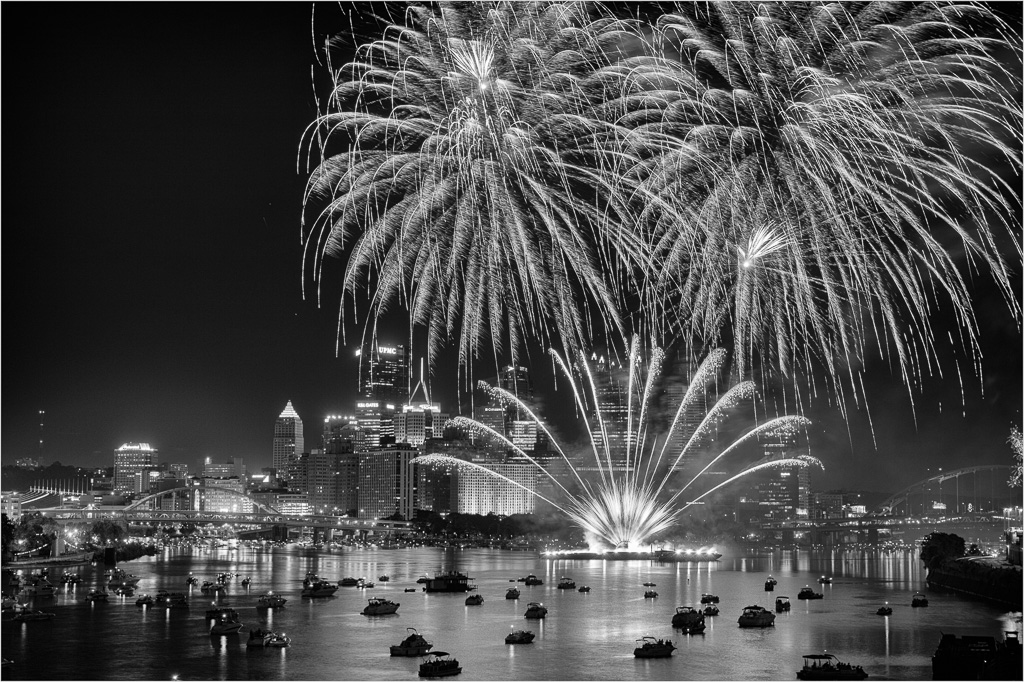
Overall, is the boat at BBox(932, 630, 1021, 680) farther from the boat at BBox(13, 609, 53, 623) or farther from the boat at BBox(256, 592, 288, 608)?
the boat at BBox(13, 609, 53, 623)

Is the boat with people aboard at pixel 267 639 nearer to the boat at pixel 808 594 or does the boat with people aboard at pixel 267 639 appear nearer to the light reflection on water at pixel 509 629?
the light reflection on water at pixel 509 629

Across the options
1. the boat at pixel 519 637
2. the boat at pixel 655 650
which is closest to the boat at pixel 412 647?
the boat at pixel 519 637

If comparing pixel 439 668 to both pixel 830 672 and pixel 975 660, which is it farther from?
pixel 975 660

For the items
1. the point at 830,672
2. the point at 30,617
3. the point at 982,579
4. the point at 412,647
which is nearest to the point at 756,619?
the point at 830,672

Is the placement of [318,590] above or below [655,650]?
below

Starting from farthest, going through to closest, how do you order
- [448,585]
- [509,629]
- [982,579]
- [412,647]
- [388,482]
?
[388,482] → [448,585] → [982,579] → [509,629] → [412,647]

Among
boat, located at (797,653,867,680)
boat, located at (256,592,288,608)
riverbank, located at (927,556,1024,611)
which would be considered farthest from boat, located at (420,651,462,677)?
riverbank, located at (927,556,1024,611)

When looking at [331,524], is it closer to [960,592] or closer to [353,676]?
[960,592]
